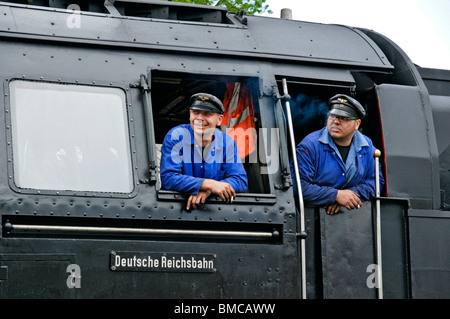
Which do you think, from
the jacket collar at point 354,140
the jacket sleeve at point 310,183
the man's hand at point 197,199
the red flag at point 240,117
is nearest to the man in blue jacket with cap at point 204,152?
the man's hand at point 197,199

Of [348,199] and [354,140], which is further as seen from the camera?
[354,140]

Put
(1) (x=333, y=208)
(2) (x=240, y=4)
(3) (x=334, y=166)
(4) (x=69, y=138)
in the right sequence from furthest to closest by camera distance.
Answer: (2) (x=240, y=4)
(3) (x=334, y=166)
(1) (x=333, y=208)
(4) (x=69, y=138)

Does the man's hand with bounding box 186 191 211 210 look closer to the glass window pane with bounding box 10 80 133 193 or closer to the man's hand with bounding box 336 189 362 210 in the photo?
the glass window pane with bounding box 10 80 133 193

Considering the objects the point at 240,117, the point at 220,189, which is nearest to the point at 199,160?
the point at 220,189

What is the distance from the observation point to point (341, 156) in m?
7.03

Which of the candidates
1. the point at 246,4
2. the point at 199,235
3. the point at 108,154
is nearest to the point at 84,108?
the point at 108,154

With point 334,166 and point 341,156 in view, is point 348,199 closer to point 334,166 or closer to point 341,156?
point 334,166

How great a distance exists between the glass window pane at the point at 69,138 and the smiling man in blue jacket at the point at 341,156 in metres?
1.49

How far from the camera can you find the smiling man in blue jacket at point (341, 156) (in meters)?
6.88

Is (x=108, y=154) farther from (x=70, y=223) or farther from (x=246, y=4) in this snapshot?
(x=246, y=4)

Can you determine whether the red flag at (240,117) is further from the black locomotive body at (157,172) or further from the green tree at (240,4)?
the green tree at (240,4)

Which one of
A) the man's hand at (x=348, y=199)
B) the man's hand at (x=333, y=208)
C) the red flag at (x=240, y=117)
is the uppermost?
the red flag at (x=240, y=117)

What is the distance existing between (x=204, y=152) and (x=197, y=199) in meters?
0.49

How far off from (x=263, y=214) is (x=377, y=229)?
1013 mm
